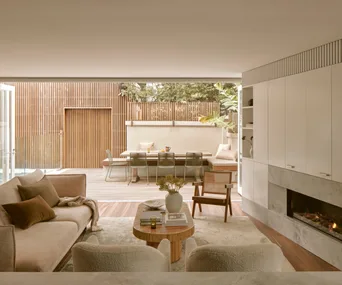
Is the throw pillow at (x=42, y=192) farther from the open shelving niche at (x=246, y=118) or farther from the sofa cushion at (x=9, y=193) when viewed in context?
the open shelving niche at (x=246, y=118)

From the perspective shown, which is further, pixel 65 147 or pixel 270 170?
pixel 65 147

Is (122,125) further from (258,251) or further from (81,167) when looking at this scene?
(258,251)

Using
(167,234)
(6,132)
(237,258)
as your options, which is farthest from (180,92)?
(237,258)

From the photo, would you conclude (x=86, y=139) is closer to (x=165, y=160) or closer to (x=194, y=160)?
(x=165, y=160)

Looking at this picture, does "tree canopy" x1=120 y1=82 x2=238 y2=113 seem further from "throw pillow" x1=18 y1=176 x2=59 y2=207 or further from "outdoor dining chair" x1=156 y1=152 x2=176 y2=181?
"throw pillow" x1=18 y1=176 x2=59 y2=207

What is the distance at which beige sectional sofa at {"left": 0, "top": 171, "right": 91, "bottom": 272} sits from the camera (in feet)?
8.83

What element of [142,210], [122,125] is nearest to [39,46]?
[142,210]

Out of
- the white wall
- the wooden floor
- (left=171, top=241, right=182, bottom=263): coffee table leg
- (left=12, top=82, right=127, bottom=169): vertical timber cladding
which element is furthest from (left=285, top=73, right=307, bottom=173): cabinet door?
(left=12, top=82, right=127, bottom=169): vertical timber cladding

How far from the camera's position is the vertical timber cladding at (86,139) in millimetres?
12016

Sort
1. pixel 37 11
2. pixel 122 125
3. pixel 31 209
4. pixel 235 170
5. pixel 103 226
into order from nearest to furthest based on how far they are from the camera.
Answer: pixel 37 11 → pixel 31 209 → pixel 103 226 → pixel 235 170 → pixel 122 125

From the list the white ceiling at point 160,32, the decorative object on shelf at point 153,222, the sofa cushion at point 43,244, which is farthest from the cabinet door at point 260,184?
the sofa cushion at point 43,244

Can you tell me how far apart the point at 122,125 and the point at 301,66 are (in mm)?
7999

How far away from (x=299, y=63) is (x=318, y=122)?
0.93 metres

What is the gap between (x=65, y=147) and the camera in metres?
12.0
